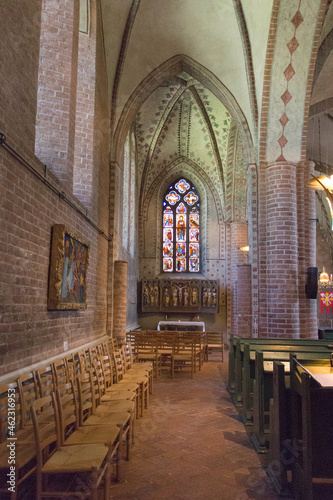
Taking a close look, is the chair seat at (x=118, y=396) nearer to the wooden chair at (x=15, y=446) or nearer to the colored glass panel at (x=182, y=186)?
the wooden chair at (x=15, y=446)

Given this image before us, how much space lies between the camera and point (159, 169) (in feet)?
60.5

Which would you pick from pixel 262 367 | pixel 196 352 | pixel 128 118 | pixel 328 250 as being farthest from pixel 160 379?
pixel 328 250

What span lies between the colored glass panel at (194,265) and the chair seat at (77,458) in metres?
15.6

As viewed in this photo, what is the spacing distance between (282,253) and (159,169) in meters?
10.1

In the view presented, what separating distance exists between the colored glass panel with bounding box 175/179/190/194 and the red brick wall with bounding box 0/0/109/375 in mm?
13008

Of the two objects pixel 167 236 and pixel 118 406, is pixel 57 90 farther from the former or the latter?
pixel 167 236

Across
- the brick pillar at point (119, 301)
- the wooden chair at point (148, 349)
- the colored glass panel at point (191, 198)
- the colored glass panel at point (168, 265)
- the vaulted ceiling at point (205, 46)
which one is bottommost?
the wooden chair at point (148, 349)

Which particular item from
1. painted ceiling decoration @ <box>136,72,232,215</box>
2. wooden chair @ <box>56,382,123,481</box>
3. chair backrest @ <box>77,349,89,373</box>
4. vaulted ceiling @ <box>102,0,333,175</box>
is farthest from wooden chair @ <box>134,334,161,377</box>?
painted ceiling decoration @ <box>136,72,232,215</box>

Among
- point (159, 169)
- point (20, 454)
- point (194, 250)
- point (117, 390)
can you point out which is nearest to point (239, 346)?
point (117, 390)

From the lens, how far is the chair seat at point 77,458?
2.71m

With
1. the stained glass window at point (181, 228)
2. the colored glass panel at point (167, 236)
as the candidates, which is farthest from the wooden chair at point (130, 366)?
the colored glass panel at point (167, 236)

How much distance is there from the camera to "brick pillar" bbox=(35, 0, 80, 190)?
6555mm

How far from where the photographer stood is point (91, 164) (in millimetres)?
8617

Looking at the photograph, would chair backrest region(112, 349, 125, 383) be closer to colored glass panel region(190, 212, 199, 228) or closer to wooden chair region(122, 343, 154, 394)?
wooden chair region(122, 343, 154, 394)
